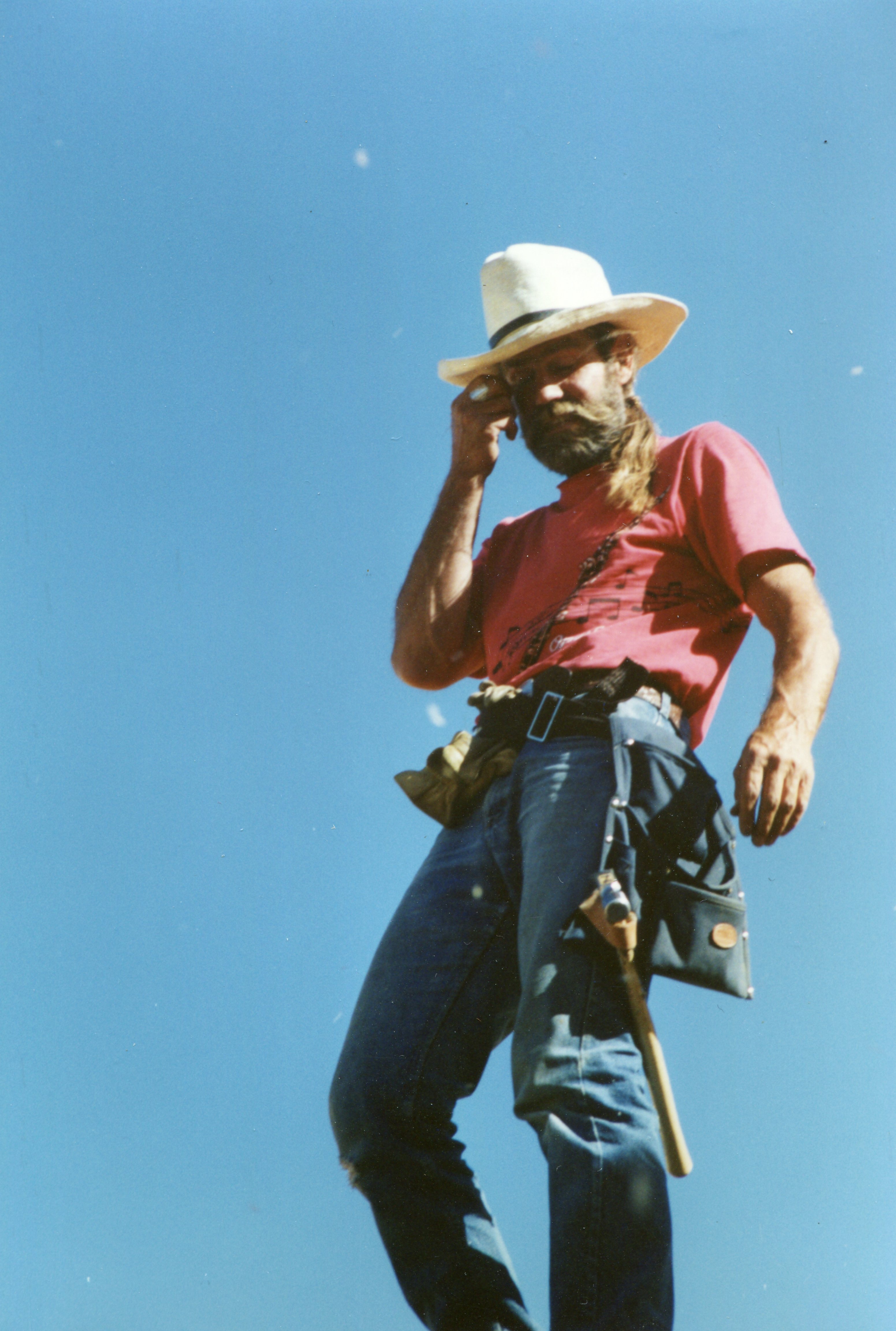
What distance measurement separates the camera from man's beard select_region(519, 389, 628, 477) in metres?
3.39

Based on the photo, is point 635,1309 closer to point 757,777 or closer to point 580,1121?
point 580,1121

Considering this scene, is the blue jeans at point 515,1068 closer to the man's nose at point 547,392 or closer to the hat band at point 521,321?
the man's nose at point 547,392

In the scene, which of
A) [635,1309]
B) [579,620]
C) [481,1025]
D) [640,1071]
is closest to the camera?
[635,1309]

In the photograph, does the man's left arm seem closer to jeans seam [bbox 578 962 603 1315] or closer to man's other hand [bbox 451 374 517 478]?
jeans seam [bbox 578 962 603 1315]

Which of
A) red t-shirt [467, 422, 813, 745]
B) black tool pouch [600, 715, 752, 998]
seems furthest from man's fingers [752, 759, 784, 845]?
red t-shirt [467, 422, 813, 745]

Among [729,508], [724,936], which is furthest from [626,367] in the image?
[724,936]

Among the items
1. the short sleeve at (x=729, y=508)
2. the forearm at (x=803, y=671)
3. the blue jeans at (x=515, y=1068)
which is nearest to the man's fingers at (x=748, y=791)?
the forearm at (x=803, y=671)

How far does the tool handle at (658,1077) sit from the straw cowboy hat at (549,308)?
175 centimetres

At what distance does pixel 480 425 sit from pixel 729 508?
2.53 feet

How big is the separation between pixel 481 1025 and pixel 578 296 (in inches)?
78.5

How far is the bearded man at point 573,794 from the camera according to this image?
2410 millimetres

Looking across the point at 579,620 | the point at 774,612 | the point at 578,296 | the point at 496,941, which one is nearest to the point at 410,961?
the point at 496,941

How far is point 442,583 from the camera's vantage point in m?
3.41

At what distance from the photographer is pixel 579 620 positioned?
3.05 m
